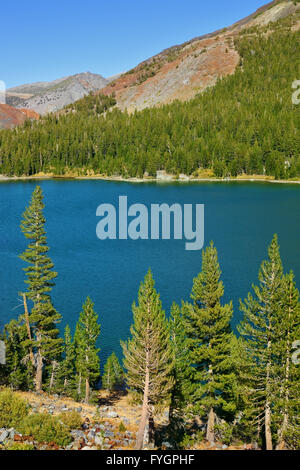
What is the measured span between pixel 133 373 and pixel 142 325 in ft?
11.9

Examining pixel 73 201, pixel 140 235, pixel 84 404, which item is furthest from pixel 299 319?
pixel 73 201

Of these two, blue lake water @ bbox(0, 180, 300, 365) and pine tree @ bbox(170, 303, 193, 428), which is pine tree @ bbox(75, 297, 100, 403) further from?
pine tree @ bbox(170, 303, 193, 428)

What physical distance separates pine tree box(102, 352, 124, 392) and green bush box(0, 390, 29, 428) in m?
14.1

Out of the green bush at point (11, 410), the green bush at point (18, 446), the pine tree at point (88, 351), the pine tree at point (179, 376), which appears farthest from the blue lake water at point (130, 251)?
the green bush at point (18, 446)

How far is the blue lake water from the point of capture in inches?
2493

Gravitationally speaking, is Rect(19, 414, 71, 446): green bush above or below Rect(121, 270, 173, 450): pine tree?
below

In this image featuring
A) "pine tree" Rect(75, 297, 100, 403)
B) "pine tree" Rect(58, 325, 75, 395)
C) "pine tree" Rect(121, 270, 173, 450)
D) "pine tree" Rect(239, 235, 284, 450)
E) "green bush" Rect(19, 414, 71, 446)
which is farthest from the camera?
"pine tree" Rect(58, 325, 75, 395)

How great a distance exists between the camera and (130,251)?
295 feet

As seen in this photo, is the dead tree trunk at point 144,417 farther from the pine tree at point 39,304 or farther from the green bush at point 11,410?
the pine tree at point 39,304

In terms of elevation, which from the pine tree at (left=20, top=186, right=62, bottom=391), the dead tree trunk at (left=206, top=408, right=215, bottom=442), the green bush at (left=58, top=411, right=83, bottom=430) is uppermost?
the pine tree at (left=20, top=186, right=62, bottom=391)

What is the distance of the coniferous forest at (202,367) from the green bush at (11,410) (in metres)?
0.07

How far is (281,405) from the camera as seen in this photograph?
30484 millimetres

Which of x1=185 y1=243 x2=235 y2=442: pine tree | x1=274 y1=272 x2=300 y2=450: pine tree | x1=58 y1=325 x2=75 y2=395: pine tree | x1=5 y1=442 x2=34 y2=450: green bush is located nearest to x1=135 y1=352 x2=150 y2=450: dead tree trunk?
x1=185 y1=243 x2=235 y2=442: pine tree

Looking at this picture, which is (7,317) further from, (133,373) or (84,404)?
(133,373)
